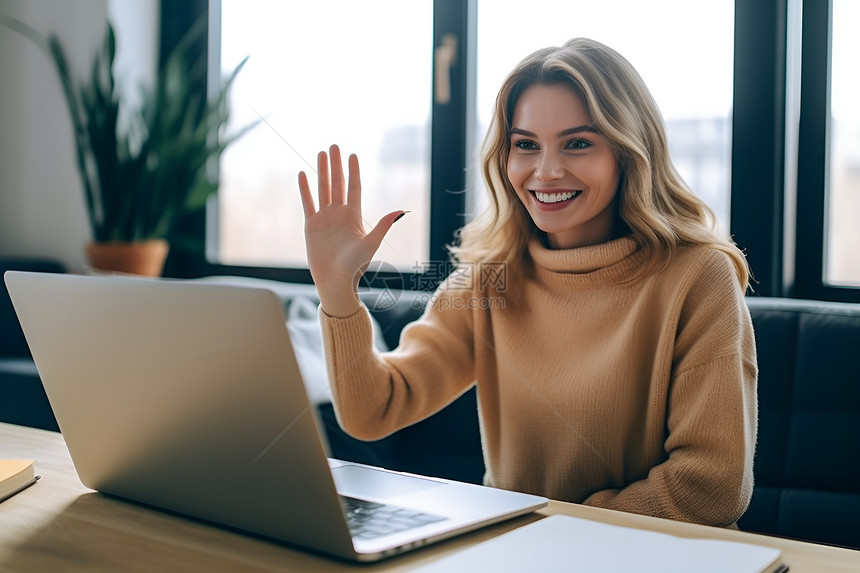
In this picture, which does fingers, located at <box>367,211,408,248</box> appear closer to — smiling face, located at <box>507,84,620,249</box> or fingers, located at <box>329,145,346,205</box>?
fingers, located at <box>329,145,346,205</box>

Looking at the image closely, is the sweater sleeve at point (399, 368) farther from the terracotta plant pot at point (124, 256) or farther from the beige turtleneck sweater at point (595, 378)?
the terracotta plant pot at point (124, 256)

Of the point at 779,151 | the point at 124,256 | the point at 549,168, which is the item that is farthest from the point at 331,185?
the point at 124,256

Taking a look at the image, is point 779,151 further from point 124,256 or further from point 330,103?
point 124,256

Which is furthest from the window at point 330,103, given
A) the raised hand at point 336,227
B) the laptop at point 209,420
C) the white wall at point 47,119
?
the laptop at point 209,420

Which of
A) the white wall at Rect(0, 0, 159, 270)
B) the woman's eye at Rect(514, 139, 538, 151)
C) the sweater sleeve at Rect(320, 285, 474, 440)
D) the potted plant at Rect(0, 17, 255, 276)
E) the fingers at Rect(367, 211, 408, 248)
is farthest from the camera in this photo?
the white wall at Rect(0, 0, 159, 270)

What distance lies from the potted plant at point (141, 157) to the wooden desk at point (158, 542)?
2.28 metres

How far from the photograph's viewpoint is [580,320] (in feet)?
4.66

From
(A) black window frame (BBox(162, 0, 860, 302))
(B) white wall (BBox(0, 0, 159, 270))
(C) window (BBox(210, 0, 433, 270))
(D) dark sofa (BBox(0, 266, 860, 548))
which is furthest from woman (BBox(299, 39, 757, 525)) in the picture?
(B) white wall (BBox(0, 0, 159, 270))

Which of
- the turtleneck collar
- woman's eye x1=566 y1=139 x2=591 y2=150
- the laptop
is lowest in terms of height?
the laptop

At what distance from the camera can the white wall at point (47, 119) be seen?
3.30m

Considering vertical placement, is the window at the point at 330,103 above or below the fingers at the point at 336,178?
above

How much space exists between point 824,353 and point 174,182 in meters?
2.26

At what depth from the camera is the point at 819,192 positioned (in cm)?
212

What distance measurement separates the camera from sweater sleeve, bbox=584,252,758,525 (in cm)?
118
